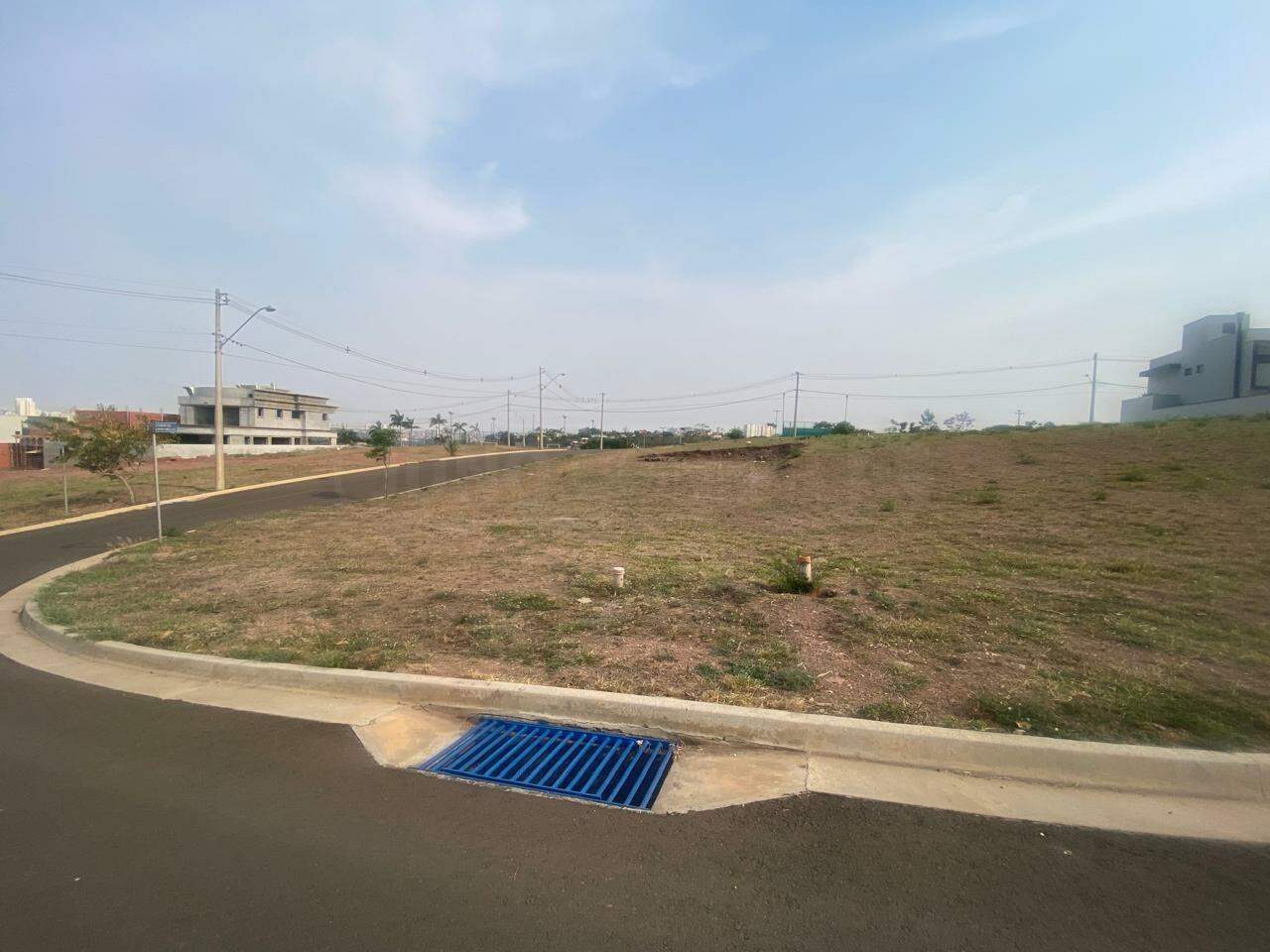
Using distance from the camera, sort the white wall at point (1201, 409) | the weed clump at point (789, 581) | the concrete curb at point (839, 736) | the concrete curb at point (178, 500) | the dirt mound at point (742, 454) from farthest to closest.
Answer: the white wall at point (1201, 409), the dirt mound at point (742, 454), the concrete curb at point (178, 500), the weed clump at point (789, 581), the concrete curb at point (839, 736)

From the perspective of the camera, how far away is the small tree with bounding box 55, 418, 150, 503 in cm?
2353

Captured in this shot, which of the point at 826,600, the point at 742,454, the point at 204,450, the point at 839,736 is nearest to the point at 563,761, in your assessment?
the point at 839,736

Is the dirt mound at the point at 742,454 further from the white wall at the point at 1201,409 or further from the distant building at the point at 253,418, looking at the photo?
the distant building at the point at 253,418

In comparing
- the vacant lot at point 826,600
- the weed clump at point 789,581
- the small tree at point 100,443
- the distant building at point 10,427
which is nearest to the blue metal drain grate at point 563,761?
the vacant lot at point 826,600

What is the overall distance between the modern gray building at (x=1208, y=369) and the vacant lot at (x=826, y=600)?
5403cm

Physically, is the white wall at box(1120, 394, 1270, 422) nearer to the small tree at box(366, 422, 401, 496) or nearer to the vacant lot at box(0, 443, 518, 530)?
the small tree at box(366, 422, 401, 496)

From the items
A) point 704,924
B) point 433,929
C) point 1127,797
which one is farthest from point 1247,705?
point 433,929

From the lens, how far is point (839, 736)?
177 inches

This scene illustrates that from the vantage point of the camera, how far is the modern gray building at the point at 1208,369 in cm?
6072

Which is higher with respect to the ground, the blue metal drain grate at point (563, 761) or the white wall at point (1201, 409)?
the white wall at point (1201, 409)

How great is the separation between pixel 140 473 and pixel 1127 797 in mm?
44811

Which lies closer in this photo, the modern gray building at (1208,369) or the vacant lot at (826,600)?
the vacant lot at (826,600)

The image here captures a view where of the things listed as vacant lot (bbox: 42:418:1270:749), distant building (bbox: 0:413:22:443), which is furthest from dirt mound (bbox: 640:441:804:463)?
distant building (bbox: 0:413:22:443)

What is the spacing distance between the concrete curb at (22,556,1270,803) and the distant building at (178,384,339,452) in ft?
264
